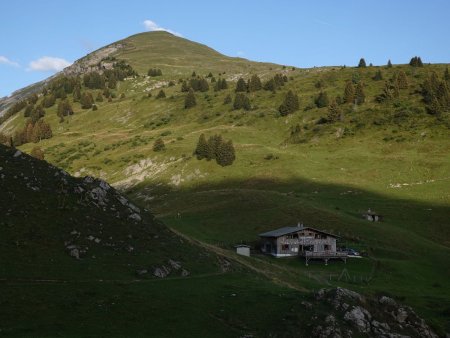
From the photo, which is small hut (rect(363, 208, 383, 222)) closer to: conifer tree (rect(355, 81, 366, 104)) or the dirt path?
the dirt path

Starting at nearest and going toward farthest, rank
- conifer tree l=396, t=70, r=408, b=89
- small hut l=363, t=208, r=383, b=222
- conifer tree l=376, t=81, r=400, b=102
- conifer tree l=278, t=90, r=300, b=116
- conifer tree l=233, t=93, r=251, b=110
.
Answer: small hut l=363, t=208, r=383, b=222 → conifer tree l=376, t=81, r=400, b=102 → conifer tree l=396, t=70, r=408, b=89 → conifer tree l=278, t=90, r=300, b=116 → conifer tree l=233, t=93, r=251, b=110

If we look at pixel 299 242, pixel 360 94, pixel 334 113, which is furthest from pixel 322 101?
pixel 299 242

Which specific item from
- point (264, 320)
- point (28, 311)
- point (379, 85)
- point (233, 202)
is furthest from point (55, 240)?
point (379, 85)

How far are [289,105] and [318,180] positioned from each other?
6229 centimetres

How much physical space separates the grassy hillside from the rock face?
420 centimetres

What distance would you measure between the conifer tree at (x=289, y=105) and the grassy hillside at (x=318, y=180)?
298 centimetres

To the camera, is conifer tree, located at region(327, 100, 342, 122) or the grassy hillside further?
conifer tree, located at region(327, 100, 342, 122)

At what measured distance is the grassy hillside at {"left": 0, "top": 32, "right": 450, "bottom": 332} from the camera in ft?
229

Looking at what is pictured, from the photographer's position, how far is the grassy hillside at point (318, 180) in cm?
6994

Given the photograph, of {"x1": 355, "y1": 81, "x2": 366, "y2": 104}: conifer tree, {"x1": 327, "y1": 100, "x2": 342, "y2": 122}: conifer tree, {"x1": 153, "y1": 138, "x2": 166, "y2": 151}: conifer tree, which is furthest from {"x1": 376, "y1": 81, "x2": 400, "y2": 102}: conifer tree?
{"x1": 153, "y1": 138, "x2": 166, "y2": 151}: conifer tree

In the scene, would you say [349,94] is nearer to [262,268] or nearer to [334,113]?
[334,113]

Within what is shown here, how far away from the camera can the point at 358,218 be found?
90.9m

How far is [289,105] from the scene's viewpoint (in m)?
178

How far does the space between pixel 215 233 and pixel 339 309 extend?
4711cm
